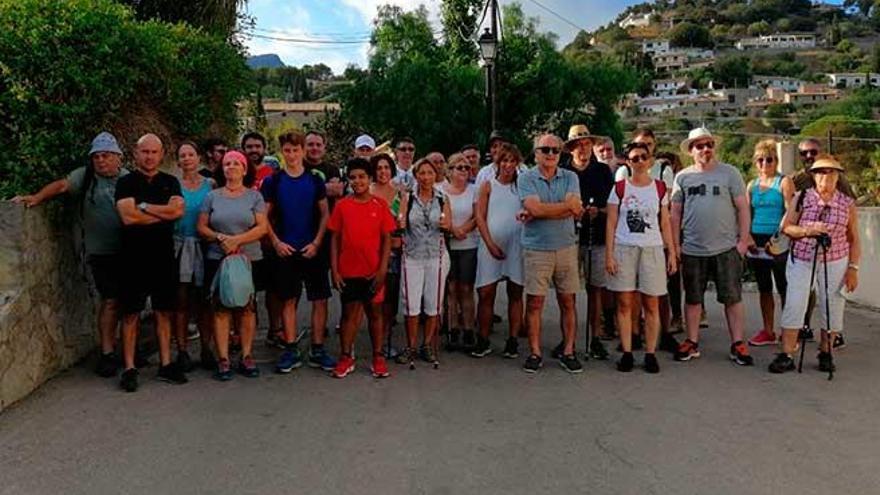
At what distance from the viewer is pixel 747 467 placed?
4652mm

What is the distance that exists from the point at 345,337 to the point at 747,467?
3305mm

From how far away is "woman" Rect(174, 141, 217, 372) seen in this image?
6.59m

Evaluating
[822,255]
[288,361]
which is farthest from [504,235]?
[822,255]

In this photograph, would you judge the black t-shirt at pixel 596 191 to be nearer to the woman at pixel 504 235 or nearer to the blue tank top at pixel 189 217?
the woman at pixel 504 235

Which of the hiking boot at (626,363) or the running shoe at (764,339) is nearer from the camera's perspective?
the hiking boot at (626,363)

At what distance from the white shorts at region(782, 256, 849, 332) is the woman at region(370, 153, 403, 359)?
128 inches

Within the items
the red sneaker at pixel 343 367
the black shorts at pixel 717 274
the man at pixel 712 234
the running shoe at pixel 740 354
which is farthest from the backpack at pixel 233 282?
the running shoe at pixel 740 354

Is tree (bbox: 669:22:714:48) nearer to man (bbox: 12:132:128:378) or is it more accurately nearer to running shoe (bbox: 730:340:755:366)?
running shoe (bbox: 730:340:755:366)

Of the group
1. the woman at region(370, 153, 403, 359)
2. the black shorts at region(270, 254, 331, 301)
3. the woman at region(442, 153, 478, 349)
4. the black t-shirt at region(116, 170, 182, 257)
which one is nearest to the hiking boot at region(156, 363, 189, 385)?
the black t-shirt at region(116, 170, 182, 257)

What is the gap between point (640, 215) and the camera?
22.6 feet

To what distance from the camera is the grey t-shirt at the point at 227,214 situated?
651 cm

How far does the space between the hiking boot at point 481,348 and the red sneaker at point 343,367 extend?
120cm

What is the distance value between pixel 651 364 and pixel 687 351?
0.61 m

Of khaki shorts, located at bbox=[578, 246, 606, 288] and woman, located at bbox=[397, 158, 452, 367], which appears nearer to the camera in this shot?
woman, located at bbox=[397, 158, 452, 367]
